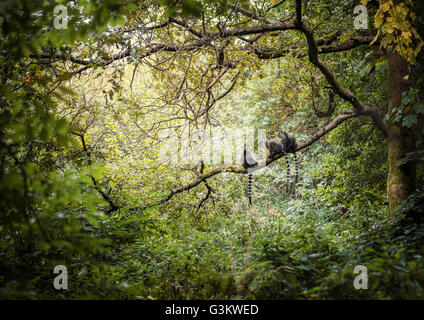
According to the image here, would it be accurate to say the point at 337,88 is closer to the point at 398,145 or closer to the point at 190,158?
the point at 398,145

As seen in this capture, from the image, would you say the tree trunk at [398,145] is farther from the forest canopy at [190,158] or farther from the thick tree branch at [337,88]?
the thick tree branch at [337,88]

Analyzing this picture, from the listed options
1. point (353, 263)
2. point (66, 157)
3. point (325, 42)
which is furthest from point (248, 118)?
point (353, 263)

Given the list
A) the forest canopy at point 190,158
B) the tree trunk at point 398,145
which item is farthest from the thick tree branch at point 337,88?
the tree trunk at point 398,145

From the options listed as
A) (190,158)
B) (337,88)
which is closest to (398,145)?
(337,88)

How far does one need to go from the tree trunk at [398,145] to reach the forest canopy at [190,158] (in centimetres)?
2

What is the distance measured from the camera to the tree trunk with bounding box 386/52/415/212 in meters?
5.12

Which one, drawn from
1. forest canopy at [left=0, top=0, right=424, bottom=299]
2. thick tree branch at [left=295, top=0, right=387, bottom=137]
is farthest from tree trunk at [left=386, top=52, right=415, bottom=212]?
thick tree branch at [left=295, top=0, right=387, bottom=137]

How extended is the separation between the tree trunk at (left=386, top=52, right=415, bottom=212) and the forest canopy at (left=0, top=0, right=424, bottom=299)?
0.02 m

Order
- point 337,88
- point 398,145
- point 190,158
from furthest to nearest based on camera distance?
point 190,158, point 337,88, point 398,145

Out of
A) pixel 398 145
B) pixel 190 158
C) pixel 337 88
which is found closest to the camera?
pixel 398 145

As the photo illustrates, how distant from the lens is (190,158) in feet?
26.2

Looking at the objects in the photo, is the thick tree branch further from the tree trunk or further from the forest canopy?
the tree trunk

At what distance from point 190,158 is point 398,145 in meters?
4.84
